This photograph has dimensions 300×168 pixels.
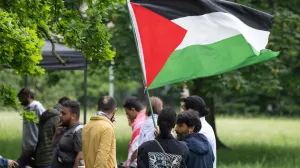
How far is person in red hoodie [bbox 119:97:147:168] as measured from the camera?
10.2m

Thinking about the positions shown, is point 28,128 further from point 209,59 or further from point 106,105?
point 209,59

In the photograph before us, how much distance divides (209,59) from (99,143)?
1.57 meters

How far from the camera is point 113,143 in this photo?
8.46 meters

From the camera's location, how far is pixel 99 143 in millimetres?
8367

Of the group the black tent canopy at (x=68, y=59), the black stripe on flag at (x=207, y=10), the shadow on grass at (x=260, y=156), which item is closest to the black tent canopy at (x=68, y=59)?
the black tent canopy at (x=68, y=59)

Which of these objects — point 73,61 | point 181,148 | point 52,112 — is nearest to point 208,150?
point 181,148

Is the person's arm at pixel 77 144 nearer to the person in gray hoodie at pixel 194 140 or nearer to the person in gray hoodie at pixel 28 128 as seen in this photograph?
the person in gray hoodie at pixel 194 140

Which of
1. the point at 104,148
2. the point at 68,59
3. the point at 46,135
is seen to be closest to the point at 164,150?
the point at 104,148

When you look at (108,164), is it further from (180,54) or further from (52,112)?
(52,112)

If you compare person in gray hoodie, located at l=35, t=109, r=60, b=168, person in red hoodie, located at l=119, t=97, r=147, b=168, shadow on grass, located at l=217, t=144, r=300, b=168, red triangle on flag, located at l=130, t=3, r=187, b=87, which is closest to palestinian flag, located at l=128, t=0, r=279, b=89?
red triangle on flag, located at l=130, t=3, r=187, b=87

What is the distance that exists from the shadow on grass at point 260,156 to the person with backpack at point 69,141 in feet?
26.2

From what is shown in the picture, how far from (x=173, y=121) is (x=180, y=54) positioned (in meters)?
1.50

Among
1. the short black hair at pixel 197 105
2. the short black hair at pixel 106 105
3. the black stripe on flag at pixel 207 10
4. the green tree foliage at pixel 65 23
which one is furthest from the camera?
the green tree foliage at pixel 65 23

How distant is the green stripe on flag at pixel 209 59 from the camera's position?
8812 mm
